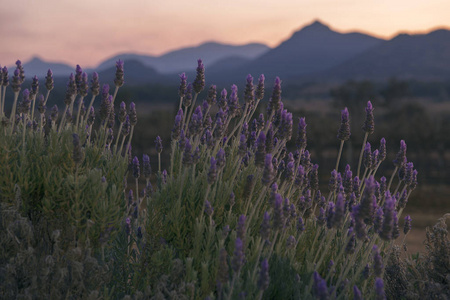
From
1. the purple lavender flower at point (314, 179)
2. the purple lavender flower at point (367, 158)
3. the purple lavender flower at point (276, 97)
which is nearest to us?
the purple lavender flower at point (276, 97)

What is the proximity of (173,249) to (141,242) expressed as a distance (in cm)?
35

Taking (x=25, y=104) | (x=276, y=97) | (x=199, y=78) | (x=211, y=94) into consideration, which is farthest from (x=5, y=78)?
(x=276, y=97)

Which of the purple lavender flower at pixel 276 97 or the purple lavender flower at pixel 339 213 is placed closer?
the purple lavender flower at pixel 339 213

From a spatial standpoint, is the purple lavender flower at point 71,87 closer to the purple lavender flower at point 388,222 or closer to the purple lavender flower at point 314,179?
the purple lavender flower at point 314,179

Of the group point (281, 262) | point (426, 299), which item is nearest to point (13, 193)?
point (281, 262)

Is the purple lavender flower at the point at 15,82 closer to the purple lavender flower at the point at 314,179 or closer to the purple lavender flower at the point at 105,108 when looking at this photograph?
the purple lavender flower at the point at 105,108

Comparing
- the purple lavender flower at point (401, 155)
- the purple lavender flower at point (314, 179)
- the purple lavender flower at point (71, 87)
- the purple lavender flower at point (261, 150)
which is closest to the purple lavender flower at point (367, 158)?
the purple lavender flower at point (401, 155)

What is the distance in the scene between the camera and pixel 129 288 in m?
4.29

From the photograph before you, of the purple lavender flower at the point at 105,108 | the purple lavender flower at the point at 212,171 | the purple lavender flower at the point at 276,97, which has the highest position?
the purple lavender flower at the point at 276,97

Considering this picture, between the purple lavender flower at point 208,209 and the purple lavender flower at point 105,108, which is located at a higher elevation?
the purple lavender flower at point 105,108

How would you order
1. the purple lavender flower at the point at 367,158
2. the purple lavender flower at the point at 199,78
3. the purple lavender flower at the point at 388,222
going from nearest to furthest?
the purple lavender flower at the point at 388,222 → the purple lavender flower at the point at 199,78 → the purple lavender flower at the point at 367,158

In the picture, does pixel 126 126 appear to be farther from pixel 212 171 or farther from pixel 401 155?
pixel 401 155

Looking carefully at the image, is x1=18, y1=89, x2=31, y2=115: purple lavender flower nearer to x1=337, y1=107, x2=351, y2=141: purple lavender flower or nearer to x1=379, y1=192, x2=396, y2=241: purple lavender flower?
x1=337, y1=107, x2=351, y2=141: purple lavender flower

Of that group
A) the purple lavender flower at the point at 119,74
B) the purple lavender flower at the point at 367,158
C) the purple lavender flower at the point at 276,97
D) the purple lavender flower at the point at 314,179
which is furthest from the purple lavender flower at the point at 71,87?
the purple lavender flower at the point at 367,158
